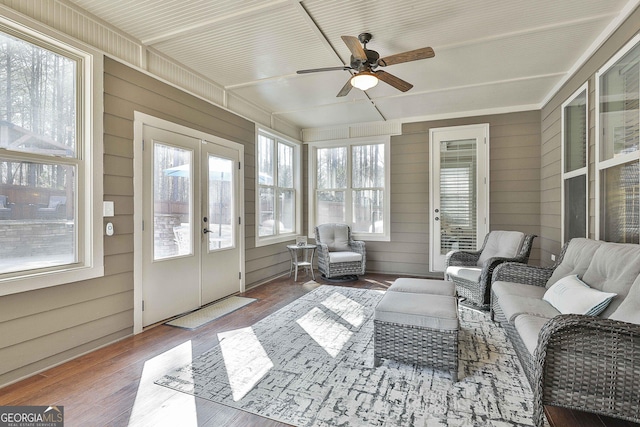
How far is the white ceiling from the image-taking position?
8.25 ft

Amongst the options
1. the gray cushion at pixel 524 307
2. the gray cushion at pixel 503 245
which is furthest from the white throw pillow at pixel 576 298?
the gray cushion at pixel 503 245

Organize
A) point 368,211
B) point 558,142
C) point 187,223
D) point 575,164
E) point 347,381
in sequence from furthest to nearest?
point 368,211, point 558,142, point 187,223, point 575,164, point 347,381

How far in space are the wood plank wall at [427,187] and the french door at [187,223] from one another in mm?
2797

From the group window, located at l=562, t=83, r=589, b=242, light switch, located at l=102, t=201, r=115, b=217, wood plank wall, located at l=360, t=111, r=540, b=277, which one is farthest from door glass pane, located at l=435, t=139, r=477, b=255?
light switch, located at l=102, t=201, r=115, b=217

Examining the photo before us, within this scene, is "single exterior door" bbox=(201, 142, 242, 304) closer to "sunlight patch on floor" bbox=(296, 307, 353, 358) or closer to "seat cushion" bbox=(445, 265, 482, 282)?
"sunlight patch on floor" bbox=(296, 307, 353, 358)

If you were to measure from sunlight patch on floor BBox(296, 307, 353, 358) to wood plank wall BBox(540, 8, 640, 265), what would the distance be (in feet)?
8.57

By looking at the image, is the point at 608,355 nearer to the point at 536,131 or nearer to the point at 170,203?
the point at 170,203

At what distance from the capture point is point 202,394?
2.03 meters

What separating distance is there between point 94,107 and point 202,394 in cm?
243

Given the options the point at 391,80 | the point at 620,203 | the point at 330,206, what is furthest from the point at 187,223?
the point at 620,203

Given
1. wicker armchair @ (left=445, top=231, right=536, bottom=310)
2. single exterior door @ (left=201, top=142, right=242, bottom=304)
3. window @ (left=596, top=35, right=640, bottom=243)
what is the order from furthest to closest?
1. single exterior door @ (left=201, top=142, right=242, bottom=304)
2. wicker armchair @ (left=445, top=231, right=536, bottom=310)
3. window @ (left=596, top=35, right=640, bottom=243)

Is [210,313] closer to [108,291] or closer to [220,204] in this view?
[108,291]

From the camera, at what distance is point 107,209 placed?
9.12 feet

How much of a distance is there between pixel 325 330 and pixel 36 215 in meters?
2.56
